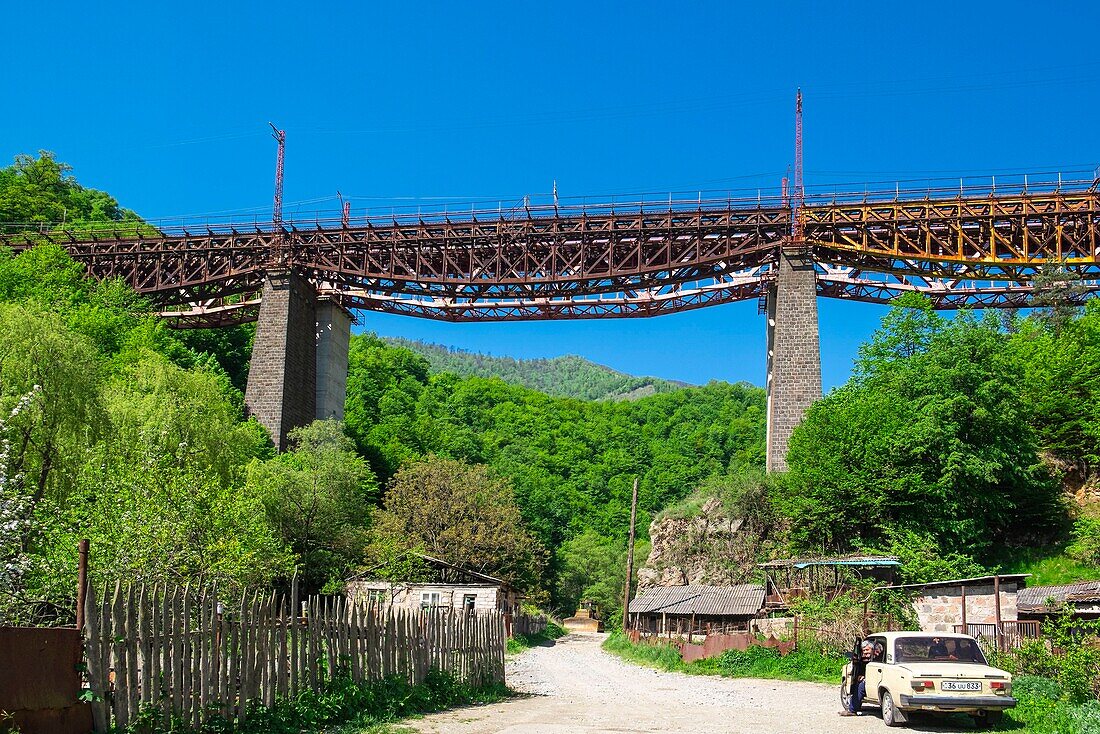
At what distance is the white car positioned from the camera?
13000mm

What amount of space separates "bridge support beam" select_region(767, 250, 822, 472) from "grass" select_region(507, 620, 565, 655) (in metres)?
12.8

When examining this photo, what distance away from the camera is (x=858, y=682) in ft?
49.3

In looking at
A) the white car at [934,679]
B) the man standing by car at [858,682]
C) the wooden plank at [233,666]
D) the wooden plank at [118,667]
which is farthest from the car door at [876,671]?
the wooden plank at [118,667]

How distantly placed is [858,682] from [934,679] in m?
2.01

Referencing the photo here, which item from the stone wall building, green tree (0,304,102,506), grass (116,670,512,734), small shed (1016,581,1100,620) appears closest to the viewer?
grass (116,670,512,734)

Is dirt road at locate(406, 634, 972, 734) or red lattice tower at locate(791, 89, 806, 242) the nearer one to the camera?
dirt road at locate(406, 634, 972, 734)

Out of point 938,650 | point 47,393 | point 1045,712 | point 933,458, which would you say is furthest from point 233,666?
point 933,458

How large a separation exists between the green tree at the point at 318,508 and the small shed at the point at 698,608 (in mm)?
11954

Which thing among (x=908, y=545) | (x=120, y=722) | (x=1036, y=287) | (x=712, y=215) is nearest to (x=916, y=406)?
(x=908, y=545)

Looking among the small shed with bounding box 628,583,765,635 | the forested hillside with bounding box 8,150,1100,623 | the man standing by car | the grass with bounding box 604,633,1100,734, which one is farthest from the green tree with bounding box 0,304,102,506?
the small shed with bounding box 628,583,765,635

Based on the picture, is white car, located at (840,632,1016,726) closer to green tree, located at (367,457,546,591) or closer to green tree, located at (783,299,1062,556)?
green tree, located at (783,299,1062,556)

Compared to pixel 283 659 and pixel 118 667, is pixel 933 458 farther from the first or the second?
pixel 118 667

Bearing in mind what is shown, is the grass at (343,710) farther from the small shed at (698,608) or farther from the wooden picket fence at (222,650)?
the small shed at (698,608)

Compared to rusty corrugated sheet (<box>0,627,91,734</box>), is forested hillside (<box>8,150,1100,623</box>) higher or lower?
higher
